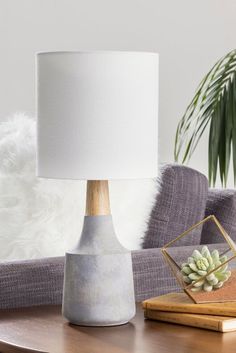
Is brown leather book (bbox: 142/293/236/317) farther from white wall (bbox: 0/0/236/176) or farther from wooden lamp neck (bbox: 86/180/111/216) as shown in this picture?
Answer: white wall (bbox: 0/0/236/176)

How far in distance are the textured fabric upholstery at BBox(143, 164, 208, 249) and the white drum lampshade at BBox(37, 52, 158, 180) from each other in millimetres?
811

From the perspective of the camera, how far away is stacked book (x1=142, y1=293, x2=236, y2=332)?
175 cm

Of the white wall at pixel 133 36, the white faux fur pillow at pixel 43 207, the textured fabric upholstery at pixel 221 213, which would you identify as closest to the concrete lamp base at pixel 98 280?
Answer: the white faux fur pillow at pixel 43 207

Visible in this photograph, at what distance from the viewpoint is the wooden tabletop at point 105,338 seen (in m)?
1.62

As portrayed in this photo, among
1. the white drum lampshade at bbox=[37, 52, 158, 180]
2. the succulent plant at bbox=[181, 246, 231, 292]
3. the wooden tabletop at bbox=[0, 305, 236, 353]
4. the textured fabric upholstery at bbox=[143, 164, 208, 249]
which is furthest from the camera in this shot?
the textured fabric upholstery at bbox=[143, 164, 208, 249]

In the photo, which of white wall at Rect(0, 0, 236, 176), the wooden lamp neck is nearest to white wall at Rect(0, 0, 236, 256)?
→ white wall at Rect(0, 0, 236, 176)

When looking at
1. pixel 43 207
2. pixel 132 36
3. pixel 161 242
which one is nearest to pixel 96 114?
pixel 43 207

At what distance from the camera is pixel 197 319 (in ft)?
5.84

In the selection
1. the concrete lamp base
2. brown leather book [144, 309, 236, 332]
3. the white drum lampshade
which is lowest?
brown leather book [144, 309, 236, 332]

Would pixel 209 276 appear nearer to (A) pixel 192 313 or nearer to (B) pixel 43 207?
(A) pixel 192 313

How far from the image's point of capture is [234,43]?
13.8ft

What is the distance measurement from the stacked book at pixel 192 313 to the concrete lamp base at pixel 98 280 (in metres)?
0.06

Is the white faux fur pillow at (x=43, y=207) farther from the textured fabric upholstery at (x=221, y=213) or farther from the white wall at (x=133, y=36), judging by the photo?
the white wall at (x=133, y=36)

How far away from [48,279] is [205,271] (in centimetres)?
40
